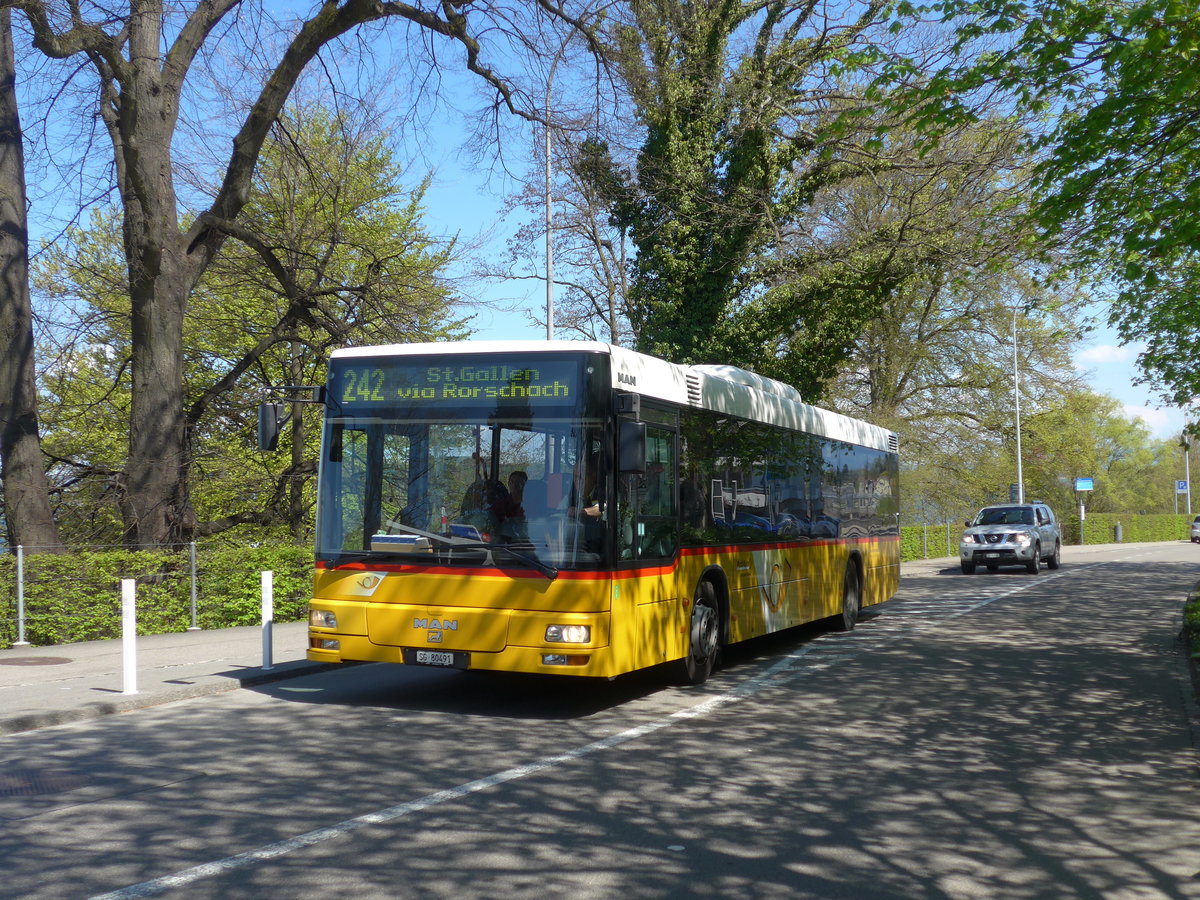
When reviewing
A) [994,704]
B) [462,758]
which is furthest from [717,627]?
[462,758]

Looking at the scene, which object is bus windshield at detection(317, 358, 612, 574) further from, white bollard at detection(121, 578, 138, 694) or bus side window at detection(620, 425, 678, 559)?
white bollard at detection(121, 578, 138, 694)

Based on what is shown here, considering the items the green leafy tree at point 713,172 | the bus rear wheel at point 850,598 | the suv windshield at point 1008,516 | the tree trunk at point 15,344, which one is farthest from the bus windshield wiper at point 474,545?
the suv windshield at point 1008,516

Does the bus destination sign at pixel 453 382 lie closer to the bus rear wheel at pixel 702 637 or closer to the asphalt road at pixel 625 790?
the asphalt road at pixel 625 790

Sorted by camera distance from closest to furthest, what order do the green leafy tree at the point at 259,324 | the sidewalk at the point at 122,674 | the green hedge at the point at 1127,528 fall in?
1. the sidewalk at the point at 122,674
2. the green leafy tree at the point at 259,324
3. the green hedge at the point at 1127,528

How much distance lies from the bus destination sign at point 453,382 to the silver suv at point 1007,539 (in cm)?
2430

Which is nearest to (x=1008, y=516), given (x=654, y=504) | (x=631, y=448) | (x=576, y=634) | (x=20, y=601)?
(x=654, y=504)

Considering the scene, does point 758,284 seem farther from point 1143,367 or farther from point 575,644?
point 575,644

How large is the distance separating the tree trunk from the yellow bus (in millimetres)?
9188

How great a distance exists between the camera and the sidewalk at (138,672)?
380 inches

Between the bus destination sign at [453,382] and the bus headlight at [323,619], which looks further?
the bus headlight at [323,619]

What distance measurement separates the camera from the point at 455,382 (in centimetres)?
963

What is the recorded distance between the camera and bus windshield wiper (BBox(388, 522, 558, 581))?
905 centimetres

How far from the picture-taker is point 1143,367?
21.7 meters

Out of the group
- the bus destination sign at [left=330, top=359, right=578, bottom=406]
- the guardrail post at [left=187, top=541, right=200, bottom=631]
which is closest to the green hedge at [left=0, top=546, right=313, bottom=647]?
the guardrail post at [left=187, top=541, right=200, bottom=631]
